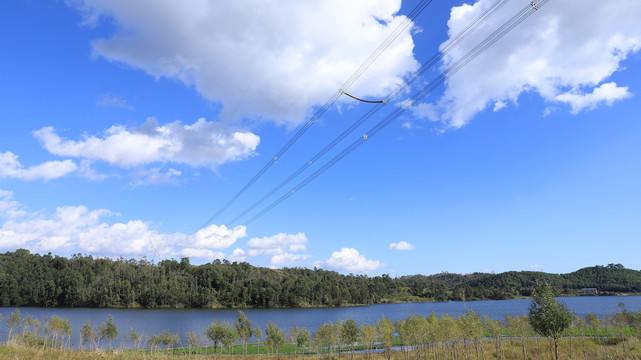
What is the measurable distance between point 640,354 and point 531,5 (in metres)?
46.5

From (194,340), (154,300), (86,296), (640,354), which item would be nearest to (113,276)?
(86,296)

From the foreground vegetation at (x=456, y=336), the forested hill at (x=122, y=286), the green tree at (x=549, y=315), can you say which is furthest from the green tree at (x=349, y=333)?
the forested hill at (x=122, y=286)

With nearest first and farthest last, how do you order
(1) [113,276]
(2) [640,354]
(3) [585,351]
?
(2) [640,354], (3) [585,351], (1) [113,276]

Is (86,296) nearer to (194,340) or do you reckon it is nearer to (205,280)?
(205,280)

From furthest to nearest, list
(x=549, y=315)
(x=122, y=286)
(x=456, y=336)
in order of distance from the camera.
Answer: (x=122, y=286) < (x=456, y=336) < (x=549, y=315)

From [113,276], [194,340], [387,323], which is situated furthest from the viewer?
[113,276]

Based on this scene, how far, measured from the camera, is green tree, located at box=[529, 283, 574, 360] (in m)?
37.6

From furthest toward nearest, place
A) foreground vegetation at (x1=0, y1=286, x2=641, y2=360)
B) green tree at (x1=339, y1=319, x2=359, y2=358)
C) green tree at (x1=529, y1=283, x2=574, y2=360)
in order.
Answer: green tree at (x1=339, y1=319, x2=359, y2=358)
foreground vegetation at (x1=0, y1=286, x2=641, y2=360)
green tree at (x1=529, y1=283, x2=574, y2=360)

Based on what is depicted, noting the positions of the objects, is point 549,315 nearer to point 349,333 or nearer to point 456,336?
point 456,336

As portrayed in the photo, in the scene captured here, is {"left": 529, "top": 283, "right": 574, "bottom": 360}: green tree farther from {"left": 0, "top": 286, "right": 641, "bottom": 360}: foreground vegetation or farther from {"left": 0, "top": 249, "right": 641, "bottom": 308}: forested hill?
{"left": 0, "top": 249, "right": 641, "bottom": 308}: forested hill

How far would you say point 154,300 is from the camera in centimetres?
17125

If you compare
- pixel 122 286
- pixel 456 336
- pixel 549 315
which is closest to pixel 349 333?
pixel 456 336

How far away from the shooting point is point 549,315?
3816 centimetres

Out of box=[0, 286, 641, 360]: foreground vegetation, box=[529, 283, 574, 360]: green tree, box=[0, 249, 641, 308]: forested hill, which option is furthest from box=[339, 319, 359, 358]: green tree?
box=[0, 249, 641, 308]: forested hill
